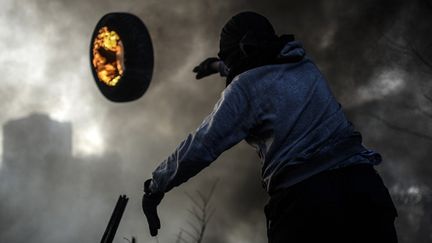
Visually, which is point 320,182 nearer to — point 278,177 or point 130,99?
point 278,177

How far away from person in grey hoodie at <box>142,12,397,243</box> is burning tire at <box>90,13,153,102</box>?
1.63m

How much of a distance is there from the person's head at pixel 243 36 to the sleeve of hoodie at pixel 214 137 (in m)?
0.28

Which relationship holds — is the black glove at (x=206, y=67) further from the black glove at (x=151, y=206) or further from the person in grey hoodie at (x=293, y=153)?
the black glove at (x=151, y=206)

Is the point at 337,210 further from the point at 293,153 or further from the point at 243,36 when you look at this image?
the point at 243,36

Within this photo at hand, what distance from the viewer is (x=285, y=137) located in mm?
2211

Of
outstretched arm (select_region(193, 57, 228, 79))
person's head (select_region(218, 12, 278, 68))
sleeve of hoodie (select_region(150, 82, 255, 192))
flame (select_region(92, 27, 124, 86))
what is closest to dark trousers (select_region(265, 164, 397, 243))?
sleeve of hoodie (select_region(150, 82, 255, 192))

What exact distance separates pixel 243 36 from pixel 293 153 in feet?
2.55

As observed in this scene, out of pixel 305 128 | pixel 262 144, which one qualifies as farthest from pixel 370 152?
pixel 262 144

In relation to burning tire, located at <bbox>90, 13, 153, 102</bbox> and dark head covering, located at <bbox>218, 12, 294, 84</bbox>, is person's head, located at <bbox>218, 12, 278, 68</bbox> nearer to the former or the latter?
dark head covering, located at <bbox>218, 12, 294, 84</bbox>

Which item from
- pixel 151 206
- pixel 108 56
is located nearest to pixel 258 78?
pixel 151 206

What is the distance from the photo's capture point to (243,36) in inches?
102

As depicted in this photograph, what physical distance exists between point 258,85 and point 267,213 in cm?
63

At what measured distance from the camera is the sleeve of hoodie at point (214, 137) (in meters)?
2.20

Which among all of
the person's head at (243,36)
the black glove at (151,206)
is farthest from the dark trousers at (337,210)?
the person's head at (243,36)
